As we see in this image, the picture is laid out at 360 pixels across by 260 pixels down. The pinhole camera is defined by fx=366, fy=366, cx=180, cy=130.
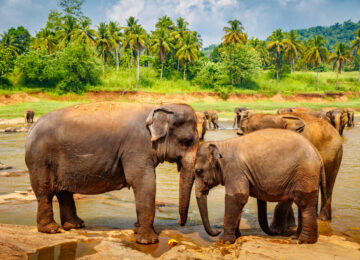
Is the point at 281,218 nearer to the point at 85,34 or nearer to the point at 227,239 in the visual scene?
the point at 227,239

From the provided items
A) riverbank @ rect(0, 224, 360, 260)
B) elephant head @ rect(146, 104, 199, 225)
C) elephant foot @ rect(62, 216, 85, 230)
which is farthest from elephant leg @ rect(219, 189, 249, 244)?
elephant foot @ rect(62, 216, 85, 230)

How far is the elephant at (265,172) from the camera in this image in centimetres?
482

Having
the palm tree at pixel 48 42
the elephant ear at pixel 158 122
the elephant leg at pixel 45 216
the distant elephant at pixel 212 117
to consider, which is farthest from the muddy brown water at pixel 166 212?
the palm tree at pixel 48 42

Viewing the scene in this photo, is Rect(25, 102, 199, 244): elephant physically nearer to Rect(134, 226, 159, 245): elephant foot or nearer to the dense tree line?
Rect(134, 226, 159, 245): elephant foot

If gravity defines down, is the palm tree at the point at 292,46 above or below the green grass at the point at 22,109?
above

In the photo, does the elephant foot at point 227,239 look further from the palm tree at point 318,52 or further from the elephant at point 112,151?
the palm tree at point 318,52

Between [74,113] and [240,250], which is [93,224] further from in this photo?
[240,250]

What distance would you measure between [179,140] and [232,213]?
1.25m

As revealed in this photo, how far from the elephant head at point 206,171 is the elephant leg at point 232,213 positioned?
0.26m

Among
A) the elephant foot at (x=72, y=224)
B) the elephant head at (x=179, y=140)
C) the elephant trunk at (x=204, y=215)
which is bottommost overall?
the elephant foot at (x=72, y=224)

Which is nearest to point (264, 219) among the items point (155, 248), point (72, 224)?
point (155, 248)

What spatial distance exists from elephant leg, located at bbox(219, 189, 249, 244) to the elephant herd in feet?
0.04

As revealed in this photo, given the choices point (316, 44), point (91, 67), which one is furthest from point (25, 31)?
point (316, 44)

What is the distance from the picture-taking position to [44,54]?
51781 mm
